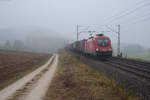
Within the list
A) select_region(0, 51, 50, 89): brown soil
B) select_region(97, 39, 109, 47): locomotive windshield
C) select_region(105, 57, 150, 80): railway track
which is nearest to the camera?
select_region(105, 57, 150, 80): railway track

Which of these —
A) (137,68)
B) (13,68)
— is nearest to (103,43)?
(137,68)

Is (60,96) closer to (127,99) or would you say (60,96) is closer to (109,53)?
(127,99)

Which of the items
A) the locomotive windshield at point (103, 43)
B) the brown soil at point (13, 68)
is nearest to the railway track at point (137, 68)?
the locomotive windshield at point (103, 43)

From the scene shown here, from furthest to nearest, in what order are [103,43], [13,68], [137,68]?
[13,68] → [103,43] → [137,68]

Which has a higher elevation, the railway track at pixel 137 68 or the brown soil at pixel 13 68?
the railway track at pixel 137 68

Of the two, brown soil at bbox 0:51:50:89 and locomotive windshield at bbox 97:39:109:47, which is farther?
locomotive windshield at bbox 97:39:109:47

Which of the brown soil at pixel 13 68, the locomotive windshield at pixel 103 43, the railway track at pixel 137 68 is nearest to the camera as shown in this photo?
the railway track at pixel 137 68

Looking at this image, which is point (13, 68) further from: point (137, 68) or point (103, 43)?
point (137, 68)

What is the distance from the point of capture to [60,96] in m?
7.83

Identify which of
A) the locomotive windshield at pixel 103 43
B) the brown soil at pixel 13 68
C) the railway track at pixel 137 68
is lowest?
the brown soil at pixel 13 68

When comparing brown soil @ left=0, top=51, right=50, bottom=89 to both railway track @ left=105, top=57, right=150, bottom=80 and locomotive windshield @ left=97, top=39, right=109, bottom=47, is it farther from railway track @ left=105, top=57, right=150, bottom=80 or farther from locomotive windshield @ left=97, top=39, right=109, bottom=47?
locomotive windshield @ left=97, top=39, right=109, bottom=47

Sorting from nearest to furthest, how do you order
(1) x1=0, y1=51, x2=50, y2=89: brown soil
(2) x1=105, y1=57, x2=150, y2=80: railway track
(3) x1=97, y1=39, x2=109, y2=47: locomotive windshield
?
(2) x1=105, y1=57, x2=150, y2=80: railway track < (1) x1=0, y1=51, x2=50, y2=89: brown soil < (3) x1=97, y1=39, x2=109, y2=47: locomotive windshield

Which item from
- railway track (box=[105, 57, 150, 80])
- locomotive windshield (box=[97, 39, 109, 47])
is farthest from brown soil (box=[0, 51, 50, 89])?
locomotive windshield (box=[97, 39, 109, 47])

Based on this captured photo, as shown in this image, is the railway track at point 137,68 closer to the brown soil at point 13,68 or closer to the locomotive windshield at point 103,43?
the locomotive windshield at point 103,43
